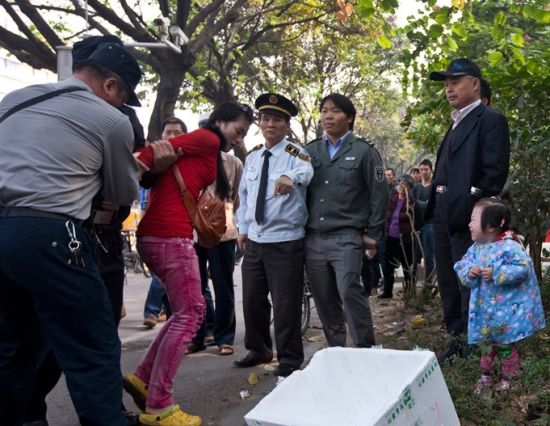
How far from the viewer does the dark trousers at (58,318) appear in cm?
293

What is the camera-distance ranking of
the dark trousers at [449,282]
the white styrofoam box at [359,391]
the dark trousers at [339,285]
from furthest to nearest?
the dark trousers at [449,282] → the dark trousers at [339,285] → the white styrofoam box at [359,391]

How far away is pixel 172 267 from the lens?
12.9 ft

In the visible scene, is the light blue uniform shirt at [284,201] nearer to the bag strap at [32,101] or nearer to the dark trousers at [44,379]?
the dark trousers at [44,379]

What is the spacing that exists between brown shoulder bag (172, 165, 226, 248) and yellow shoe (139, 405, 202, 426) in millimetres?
1024

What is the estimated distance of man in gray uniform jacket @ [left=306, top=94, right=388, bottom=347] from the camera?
4.79 meters

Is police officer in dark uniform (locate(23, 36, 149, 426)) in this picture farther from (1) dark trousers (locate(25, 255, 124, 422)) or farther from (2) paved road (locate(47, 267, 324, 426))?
(2) paved road (locate(47, 267, 324, 426))

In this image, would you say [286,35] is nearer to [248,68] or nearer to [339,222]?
[248,68]

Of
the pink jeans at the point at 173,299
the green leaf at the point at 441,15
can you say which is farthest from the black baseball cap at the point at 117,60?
the green leaf at the point at 441,15

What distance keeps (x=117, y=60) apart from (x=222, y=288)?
2.90 meters

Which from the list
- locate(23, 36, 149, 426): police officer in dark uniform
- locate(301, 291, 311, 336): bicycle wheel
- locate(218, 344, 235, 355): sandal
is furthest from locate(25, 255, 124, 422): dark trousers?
locate(301, 291, 311, 336): bicycle wheel

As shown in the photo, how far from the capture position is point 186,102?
82.6 feet

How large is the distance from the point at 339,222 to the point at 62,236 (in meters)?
2.27

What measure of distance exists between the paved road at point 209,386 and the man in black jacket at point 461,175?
1402 mm

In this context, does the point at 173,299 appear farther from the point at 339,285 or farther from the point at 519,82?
the point at 519,82
